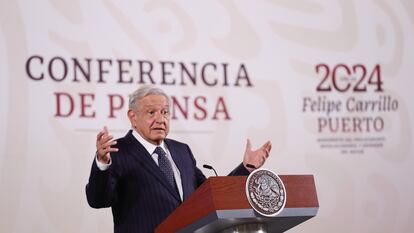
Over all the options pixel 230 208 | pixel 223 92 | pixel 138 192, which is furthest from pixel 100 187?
pixel 223 92

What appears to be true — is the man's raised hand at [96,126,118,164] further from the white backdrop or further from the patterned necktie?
the white backdrop

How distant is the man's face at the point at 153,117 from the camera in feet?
9.98

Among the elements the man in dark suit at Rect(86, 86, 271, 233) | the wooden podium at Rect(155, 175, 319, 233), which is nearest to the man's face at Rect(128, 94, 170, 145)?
the man in dark suit at Rect(86, 86, 271, 233)

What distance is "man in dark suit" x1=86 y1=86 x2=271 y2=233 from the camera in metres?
2.81

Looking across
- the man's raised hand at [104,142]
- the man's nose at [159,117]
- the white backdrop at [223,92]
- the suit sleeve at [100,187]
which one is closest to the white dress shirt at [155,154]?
the man's nose at [159,117]

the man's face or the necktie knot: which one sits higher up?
the man's face

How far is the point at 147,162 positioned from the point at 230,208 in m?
0.85

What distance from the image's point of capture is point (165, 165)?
3049 mm

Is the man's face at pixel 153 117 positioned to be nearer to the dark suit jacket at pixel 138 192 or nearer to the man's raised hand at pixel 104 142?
the dark suit jacket at pixel 138 192

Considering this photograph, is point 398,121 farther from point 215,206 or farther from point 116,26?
point 215,206

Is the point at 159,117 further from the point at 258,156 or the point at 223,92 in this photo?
the point at 223,92

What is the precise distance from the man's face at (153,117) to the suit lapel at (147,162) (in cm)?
7

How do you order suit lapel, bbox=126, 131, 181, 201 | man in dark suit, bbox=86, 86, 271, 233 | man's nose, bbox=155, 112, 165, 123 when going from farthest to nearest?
man's nose, bbox=155, 112, 165, 123 < suit lapel, bbox=126, 131, 181, 201 < man in dark suit, bbox=86, 86, 271, 233

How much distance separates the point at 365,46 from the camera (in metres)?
4.75
